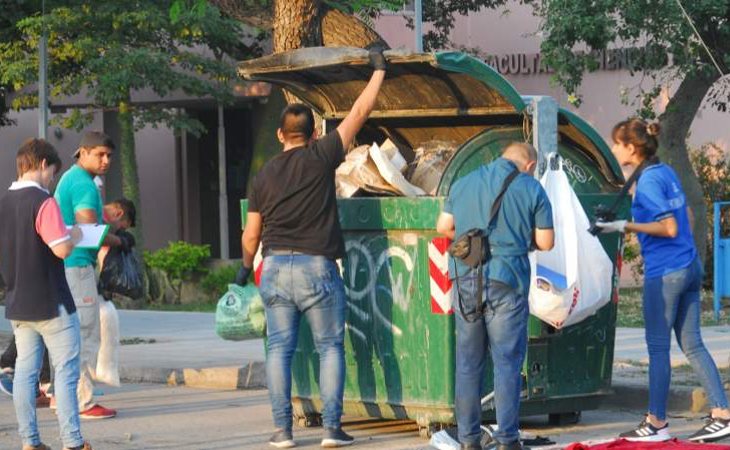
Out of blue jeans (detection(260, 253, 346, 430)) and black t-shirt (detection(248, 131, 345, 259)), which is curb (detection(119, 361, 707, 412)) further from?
black t-shirt (detection(248, 131, 345, 259))

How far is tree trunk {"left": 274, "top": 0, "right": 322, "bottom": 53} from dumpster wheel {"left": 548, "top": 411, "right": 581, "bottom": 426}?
3900 mm

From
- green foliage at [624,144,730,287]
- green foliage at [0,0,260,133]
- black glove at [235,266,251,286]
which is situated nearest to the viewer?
black glove at [235,266,251,286]

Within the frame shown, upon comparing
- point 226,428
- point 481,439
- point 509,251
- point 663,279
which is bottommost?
point 226,428

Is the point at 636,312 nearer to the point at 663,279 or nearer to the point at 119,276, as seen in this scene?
the point at 119,276

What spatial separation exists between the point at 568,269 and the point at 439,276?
27.9 inches

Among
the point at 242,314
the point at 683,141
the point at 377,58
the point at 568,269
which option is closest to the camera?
the point at 568,269

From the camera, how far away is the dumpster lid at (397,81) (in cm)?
835

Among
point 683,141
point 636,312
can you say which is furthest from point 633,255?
point 636,312

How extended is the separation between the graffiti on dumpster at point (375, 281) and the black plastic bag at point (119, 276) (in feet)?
5.45

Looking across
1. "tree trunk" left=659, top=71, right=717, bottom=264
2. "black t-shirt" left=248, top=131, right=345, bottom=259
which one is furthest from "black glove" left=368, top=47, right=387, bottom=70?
"tree trunk" left=659, top=71, right=717, bottom=264

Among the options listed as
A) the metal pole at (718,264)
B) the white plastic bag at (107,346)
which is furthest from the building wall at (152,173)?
the white plastic bag at (107,346)

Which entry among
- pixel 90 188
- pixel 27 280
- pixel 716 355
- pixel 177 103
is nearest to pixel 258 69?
pixel 90 188

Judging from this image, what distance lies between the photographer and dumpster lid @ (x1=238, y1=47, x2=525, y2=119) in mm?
8352

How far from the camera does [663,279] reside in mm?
8266
